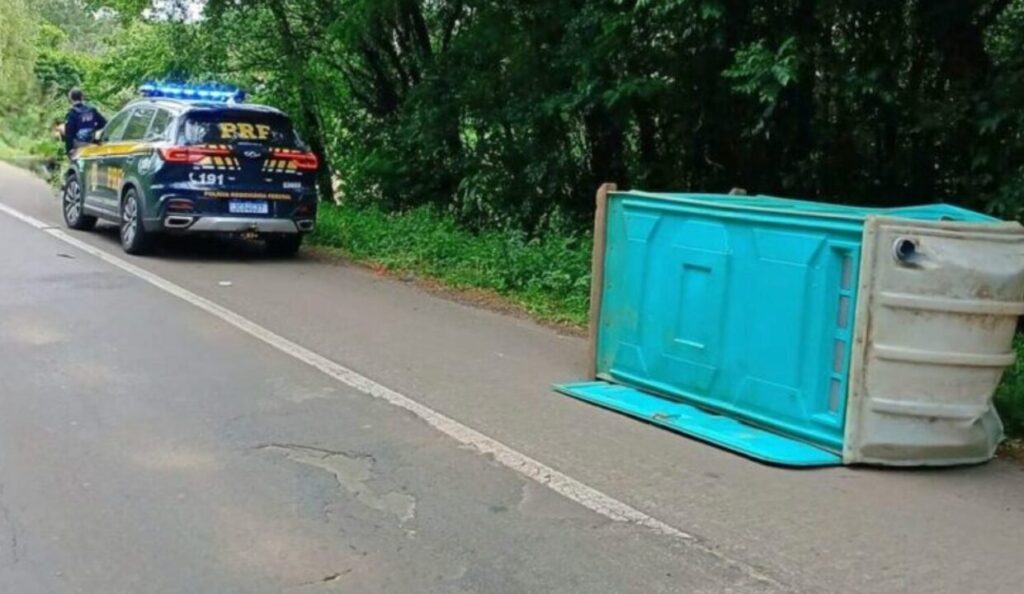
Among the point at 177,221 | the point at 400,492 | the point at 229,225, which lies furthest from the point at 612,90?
the point at 400,492

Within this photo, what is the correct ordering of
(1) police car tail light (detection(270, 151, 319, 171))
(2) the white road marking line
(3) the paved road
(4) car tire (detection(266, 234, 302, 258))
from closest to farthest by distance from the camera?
(3) the paved road < (2) the white road marking line < (1) police car tail light (detection(270, 151, 319, 171)) < (4) car tire (detection(266, 234, 302, 258))

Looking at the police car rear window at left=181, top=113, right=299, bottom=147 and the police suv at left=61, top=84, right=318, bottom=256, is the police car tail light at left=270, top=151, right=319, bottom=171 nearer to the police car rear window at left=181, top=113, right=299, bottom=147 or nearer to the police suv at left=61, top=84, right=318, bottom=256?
the police suv at left=61, top=84, right=318, bottom=256

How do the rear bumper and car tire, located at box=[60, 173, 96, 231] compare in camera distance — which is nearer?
the rear bumper

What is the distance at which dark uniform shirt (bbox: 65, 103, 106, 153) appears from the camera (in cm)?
1862

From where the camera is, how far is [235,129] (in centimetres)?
1325

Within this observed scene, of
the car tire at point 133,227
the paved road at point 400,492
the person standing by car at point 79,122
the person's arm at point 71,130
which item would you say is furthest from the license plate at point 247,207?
the person's arm at point 71,130

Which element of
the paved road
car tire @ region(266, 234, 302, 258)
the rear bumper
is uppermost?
the rear bumper

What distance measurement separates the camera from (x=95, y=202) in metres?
14.8

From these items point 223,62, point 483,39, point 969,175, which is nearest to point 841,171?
point 969,175

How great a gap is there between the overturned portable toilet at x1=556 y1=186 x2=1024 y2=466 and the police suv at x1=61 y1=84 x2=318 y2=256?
714 cm

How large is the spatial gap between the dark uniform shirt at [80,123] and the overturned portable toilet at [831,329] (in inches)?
555

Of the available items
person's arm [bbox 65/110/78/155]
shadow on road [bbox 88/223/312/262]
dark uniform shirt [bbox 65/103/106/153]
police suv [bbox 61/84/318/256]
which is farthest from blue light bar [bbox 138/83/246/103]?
person's arm [bbox 65/110/78/155]

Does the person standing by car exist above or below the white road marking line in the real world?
above

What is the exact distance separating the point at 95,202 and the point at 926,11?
1040 cm
